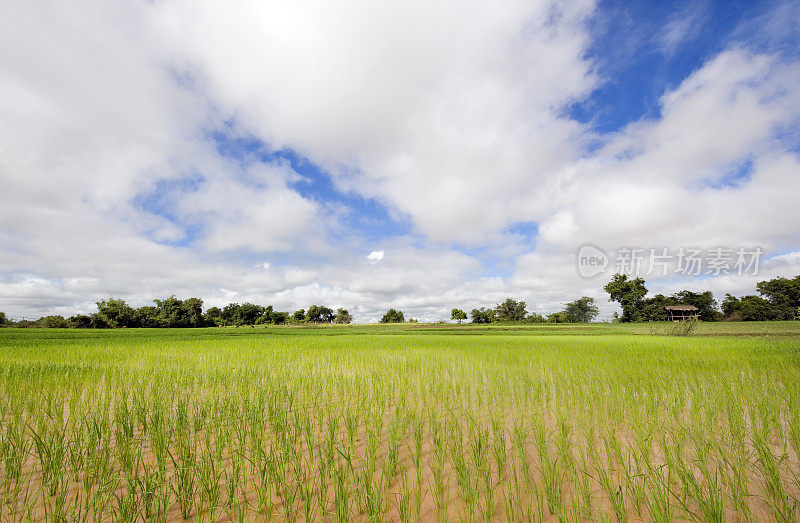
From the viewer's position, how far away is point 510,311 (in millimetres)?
72375

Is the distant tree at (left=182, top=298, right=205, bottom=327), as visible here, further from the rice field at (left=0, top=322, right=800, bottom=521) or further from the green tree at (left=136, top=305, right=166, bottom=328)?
the rice field at (left=0, top=322, right=800, bottom=521)

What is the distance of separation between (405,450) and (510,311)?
73.2 m

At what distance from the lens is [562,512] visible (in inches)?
98.3

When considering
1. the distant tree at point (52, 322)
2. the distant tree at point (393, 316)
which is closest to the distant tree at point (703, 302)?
the distant tree at point (393, 316)

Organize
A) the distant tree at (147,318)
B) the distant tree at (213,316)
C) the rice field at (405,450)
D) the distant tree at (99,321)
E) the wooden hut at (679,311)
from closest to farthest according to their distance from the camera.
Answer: the rice field at (405,450), the distant tree at (99,321), the wooden hut at (679,311), the distant tree at (147,318), the distant tree at (213,316)

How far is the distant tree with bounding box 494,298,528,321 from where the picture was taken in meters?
71.9

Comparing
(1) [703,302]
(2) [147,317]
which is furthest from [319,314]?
(1) [703,302]

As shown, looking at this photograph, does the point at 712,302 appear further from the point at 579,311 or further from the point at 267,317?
the point at 267,317

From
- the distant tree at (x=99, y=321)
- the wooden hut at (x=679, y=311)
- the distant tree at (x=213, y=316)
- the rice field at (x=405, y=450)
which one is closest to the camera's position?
the rice field at (x=405, y=450)

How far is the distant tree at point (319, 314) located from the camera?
303ft

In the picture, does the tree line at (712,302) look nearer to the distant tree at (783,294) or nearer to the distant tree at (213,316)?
the distant tree at (783,294)

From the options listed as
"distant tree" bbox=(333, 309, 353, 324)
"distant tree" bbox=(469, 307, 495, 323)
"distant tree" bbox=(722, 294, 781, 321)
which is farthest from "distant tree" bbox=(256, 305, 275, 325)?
"distant tree" bbox=(722, 294, 781, 321)

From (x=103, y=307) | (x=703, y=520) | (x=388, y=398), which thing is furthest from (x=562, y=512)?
(x=103, y=307)

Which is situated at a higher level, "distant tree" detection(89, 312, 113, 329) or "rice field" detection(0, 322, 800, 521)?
"distant tree" detection(89, 312, 113, 329)
